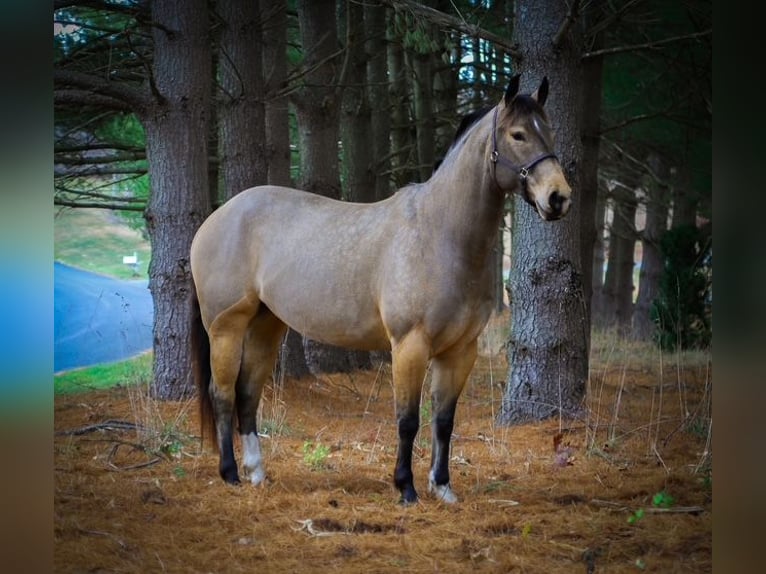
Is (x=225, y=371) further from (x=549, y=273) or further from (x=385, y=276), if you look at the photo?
(x=549, y=273)

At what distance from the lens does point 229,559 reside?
3.07 meters

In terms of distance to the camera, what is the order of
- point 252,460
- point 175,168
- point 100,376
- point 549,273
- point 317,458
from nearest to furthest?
point 252,460 → point 317,458 → point 549,273 → point 175,168 → point 100,376

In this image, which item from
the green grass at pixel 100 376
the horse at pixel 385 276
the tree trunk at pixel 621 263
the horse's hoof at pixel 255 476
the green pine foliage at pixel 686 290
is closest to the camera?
the horse at pixel 385 276

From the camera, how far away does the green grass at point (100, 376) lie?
261 inches

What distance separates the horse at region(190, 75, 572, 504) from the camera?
3.51 meters

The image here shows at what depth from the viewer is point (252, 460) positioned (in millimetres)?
4234

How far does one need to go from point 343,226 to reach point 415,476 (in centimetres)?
128

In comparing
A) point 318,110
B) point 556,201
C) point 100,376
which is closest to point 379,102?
point 318,110

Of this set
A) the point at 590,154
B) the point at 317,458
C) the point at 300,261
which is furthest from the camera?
the point at 590,154

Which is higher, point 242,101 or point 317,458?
point 242,101

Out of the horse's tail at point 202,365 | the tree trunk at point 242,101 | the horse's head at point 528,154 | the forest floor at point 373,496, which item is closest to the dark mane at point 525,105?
the horse's head at point 528,154

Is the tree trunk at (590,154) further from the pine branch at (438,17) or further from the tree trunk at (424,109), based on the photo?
the pine branch at (438,17)

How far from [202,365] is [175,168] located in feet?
5.33

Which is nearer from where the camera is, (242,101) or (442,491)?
(442,491)
